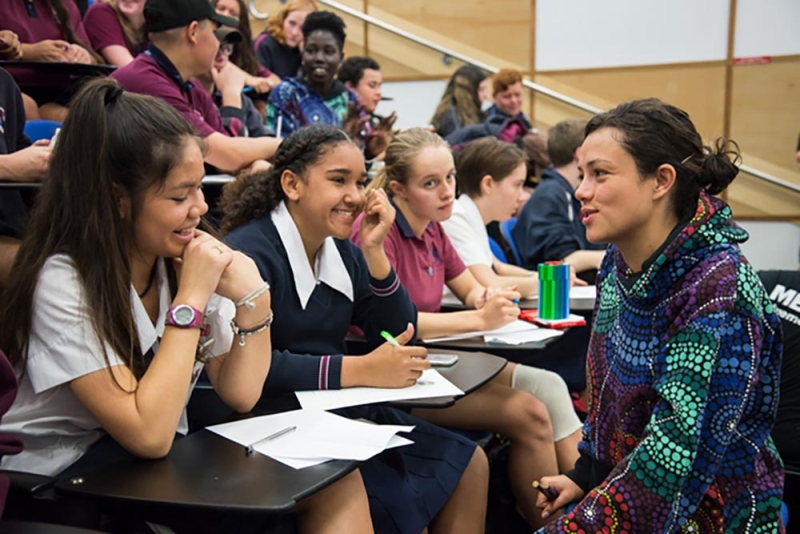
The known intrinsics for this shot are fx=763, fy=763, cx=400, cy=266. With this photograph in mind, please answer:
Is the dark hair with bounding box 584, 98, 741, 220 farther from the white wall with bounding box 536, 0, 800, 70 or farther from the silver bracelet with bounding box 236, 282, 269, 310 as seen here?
the white wall with bounding box 536, 0, 800, 70

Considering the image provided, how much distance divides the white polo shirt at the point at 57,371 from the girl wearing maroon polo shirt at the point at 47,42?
1.24 meters

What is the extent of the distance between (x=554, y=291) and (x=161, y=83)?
1.45 meters

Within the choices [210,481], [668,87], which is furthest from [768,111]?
[210,481]

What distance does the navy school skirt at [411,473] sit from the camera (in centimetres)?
166

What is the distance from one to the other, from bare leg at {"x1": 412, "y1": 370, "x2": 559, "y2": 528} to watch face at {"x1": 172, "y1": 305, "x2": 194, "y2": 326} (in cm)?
102

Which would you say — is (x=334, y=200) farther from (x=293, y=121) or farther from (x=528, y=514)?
(x=293, y=121)

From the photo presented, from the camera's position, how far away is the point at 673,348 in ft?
4.39

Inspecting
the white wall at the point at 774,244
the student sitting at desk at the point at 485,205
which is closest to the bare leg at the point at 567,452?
the student sitting at desk at the point at 485,205

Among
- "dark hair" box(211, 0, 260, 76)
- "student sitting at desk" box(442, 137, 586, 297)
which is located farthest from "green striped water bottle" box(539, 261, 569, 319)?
"dark hair" box(211, 0, 260, 76)

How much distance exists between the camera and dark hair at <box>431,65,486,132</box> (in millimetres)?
5254

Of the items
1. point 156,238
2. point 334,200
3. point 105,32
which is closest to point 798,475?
point 334,200

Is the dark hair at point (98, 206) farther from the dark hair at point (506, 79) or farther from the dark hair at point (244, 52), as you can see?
the dark hair at point (506, 79)

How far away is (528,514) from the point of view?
7.53ft

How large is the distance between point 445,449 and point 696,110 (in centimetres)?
496
